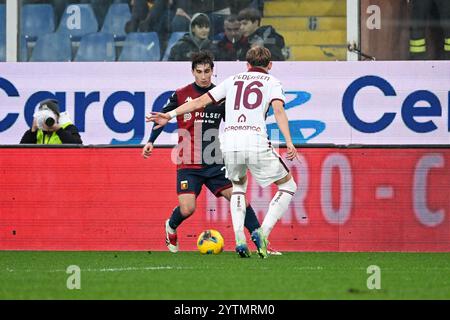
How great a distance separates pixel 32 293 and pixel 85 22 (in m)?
9.26

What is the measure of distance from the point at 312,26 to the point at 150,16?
220cm

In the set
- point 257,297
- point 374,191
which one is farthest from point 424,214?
point 257,297

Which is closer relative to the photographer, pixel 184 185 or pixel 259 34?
pixel 184 185

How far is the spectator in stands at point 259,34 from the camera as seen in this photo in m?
17.0

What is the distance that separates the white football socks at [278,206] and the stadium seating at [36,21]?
6498 mm

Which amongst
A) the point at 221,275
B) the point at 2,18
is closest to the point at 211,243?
the point at 221,275

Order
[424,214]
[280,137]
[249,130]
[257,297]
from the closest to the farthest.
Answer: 1. [257,297]
2. [249,130]
3. [424,214]
4. [280,137]

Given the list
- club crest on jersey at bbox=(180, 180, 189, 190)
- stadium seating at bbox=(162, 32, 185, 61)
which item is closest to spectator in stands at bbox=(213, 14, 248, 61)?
stadium seating at bbox=(162, 32, 185, 61)

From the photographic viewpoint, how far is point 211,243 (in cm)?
1277

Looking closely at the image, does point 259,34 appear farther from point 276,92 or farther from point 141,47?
point 276,92

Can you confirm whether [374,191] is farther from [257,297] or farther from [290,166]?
[257,297]

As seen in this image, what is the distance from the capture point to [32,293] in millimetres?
8492

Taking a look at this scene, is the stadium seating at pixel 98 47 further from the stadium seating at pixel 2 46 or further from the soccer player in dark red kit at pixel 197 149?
the soccer player in dark red kit at pixel 197 149

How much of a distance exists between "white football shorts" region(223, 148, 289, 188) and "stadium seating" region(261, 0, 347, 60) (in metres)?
5.43
